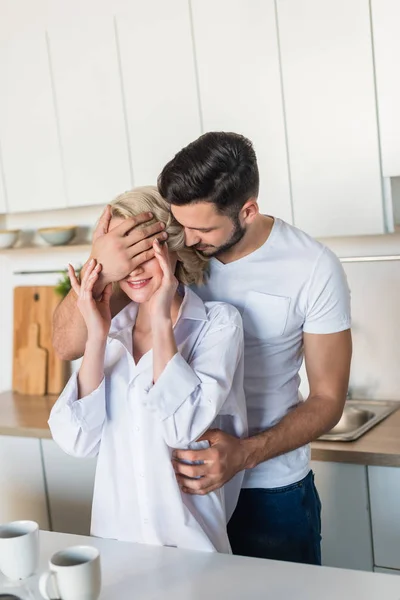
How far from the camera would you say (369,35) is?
98.5 inches

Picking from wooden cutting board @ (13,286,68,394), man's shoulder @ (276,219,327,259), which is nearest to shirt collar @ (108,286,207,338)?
man's shoulder @ (276,219,327,259)

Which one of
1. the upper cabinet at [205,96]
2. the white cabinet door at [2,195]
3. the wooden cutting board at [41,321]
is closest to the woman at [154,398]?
the upper cabinet at [205,96]

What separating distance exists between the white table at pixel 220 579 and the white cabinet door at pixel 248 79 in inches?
54.6

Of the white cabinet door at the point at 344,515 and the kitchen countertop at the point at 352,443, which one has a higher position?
the kitchen countertop at the point at 352,443

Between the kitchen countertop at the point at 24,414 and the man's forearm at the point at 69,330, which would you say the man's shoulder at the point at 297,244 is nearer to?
the man's forearm at the point at 69,330

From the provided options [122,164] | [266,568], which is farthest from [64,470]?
[266,568]

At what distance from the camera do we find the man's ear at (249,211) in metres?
1.89

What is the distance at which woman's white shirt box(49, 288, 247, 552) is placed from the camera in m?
1.72

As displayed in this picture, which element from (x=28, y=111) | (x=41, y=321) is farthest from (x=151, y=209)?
(x=41, y=321)

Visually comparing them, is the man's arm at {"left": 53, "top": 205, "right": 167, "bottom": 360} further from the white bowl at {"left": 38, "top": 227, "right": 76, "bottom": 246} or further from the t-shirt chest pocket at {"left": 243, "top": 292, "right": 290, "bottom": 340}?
the white bowl at {"left": 38, "top": 227, "right": 76, "bottom": 246}

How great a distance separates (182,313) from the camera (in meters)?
1.86

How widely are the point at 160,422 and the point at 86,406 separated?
16cm

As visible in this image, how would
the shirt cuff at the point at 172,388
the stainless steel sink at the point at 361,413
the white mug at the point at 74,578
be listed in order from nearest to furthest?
the white mug at the point at 74,578 → the shirt cuff at the point at 172,388 → the stainless steel sink at the point at 361,413

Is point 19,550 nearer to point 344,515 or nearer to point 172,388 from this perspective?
point 172,388
